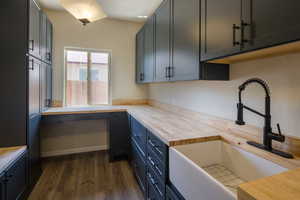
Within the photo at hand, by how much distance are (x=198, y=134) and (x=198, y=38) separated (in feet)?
2.42

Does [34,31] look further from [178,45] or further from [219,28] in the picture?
[219,28]

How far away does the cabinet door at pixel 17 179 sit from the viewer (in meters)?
1.30

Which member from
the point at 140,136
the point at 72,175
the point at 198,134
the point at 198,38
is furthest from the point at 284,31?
the point at 72,175

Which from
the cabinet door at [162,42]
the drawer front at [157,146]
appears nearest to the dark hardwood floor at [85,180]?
the drawer front at [157,146]

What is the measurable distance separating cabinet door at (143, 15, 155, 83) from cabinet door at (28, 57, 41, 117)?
4.60 feet

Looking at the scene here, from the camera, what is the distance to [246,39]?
84cm

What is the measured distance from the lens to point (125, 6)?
8.10ft

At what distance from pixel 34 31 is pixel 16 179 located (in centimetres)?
152

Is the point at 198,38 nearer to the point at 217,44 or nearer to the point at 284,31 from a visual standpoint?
the point at 217,44

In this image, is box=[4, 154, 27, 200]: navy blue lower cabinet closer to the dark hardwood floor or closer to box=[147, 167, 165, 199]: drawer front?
the dark hardwood floor

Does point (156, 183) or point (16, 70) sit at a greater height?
point (16, 70)

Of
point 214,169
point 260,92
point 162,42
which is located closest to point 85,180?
point 214,169

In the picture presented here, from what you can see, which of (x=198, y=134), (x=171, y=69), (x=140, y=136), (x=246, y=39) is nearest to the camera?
(x=246, y=39)

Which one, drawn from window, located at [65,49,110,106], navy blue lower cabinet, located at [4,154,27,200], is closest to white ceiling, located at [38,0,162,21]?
window, located at [65,49,110,106]
